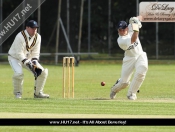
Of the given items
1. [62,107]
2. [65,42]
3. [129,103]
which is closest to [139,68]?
A: [129,103]

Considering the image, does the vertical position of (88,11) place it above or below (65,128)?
above

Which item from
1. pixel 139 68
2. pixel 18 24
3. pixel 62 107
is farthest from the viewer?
pixel 18 24

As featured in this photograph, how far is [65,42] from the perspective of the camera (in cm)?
3741

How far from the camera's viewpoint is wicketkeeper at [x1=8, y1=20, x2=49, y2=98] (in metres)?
16.3

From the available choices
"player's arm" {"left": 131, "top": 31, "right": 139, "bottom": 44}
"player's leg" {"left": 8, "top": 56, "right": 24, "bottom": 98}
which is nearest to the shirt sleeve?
"player's arm" {"left": 131, "top": 31, "right": 139, "bottom": 44}

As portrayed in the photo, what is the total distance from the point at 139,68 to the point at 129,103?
1.55m

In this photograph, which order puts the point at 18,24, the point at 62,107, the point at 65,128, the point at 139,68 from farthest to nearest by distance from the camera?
the point at 18,24 → the point at 139,68 → the point at 62,107 → the point at 65,128

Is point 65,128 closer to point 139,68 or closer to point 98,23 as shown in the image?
point 139,68

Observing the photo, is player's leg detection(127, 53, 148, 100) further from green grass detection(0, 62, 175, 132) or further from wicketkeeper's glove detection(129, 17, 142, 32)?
wicketkeeper's glove detection(129, 17, 142, 32)

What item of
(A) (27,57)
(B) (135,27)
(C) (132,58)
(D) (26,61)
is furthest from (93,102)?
(A) (27,57)

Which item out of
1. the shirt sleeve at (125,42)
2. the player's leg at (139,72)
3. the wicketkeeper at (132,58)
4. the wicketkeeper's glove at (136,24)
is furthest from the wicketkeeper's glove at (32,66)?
the wicketkeeper's glove at (136,24)

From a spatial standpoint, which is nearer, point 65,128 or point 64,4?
point 65,128

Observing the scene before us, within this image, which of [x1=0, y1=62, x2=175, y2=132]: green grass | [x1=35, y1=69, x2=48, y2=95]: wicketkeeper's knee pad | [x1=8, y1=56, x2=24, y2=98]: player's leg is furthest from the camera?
[x1=35, y1=69, x2=48, y2=95]: wicketkeeper's knee pad

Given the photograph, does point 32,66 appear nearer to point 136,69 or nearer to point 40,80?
point 40,80
